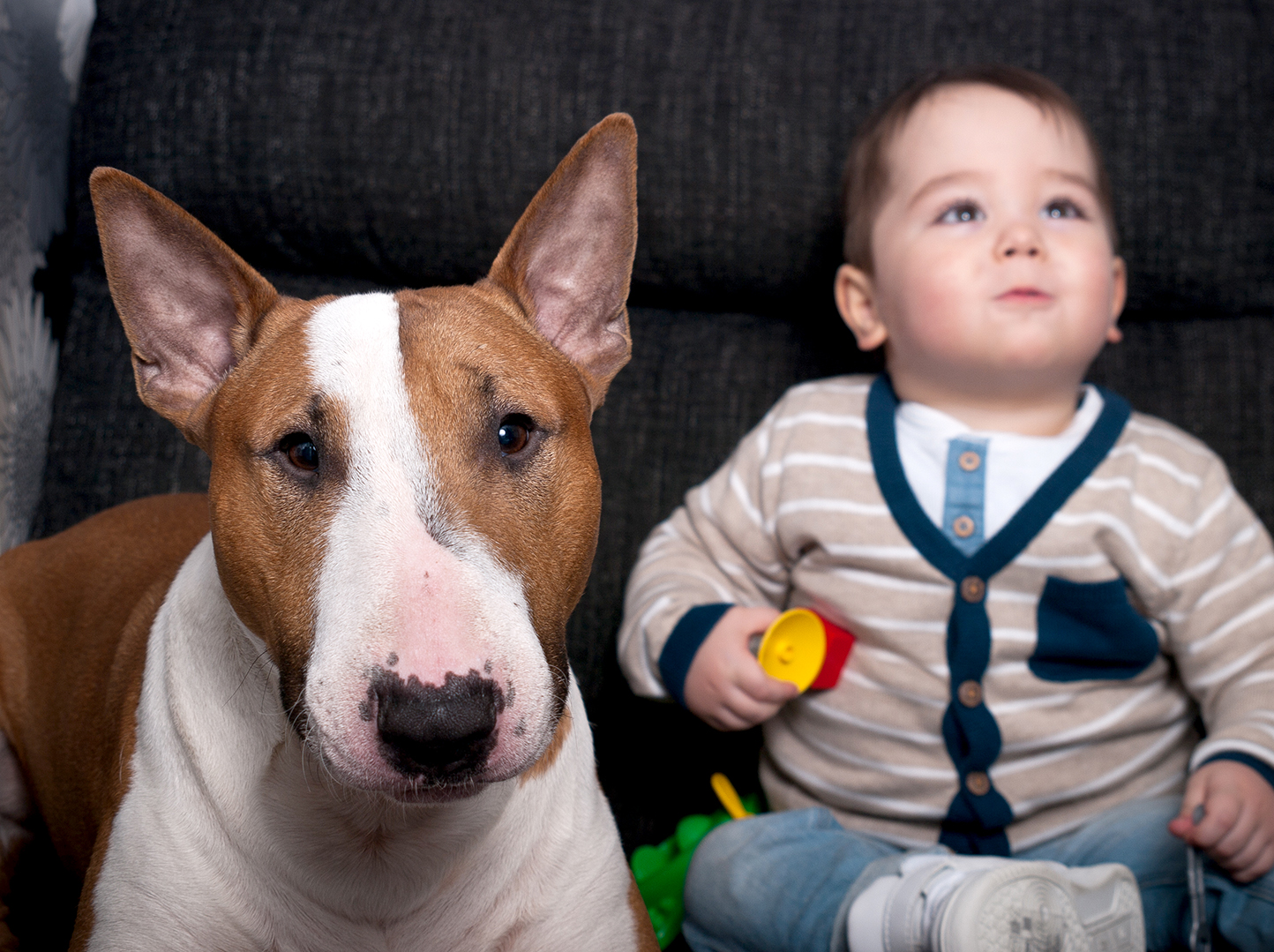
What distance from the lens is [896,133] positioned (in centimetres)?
170

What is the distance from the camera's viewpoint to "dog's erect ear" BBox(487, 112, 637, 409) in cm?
116

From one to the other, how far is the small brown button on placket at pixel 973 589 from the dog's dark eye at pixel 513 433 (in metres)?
0.78

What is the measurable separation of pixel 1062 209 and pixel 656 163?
715 mm

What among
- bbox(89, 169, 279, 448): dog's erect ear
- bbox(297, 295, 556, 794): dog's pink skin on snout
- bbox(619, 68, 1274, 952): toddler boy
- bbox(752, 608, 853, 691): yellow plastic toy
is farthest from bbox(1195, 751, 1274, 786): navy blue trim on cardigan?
bbox(89, 169, 279, 448): dog's erect ear

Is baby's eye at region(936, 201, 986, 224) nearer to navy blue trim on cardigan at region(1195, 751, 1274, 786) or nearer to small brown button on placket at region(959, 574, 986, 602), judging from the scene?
small brown button on placket at region(959, 574, 986, 602)

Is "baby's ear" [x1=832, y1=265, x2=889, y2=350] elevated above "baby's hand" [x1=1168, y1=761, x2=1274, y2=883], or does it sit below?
above

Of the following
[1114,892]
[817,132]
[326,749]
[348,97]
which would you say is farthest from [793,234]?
[326,749]

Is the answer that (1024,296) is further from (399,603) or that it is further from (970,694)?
(399,603)

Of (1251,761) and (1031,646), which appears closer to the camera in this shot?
(1251,761)

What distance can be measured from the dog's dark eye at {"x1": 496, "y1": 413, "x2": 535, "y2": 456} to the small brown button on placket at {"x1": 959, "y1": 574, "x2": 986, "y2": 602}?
78 cm

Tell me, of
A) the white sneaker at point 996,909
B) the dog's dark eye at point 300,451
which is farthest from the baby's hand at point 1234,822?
the dog's dark eye at point 300,451

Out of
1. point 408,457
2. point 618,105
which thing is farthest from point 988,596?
point 618,105

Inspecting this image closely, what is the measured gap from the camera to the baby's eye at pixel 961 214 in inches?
63.2

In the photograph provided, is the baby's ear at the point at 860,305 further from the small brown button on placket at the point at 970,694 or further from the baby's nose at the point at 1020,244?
the small brown button on placket at the point at 970,694
